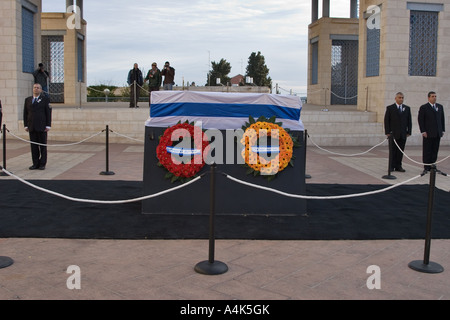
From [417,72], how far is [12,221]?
14234 mm

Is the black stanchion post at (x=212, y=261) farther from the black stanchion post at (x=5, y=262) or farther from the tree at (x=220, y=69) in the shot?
the tree at (x=220, y=69)

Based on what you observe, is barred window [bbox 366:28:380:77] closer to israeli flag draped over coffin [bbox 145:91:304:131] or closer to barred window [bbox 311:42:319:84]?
barred window [bbox 311:42:319:84]

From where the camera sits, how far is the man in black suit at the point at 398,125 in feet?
37.0

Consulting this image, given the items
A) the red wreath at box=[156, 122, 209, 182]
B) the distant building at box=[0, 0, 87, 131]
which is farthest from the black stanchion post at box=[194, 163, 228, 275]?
the distant building at box=[0, 0, 87, 131]

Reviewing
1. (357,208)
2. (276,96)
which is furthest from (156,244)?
(357,208)

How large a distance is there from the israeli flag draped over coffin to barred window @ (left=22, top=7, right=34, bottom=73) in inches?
472

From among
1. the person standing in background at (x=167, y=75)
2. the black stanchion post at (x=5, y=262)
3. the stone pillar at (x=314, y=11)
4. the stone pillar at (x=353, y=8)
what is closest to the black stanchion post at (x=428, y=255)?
the black stanchion post at (x=5, y=262)

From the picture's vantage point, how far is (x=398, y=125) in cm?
1130

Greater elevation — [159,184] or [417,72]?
[417,72]

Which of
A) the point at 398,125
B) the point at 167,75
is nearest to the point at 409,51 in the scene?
the point at 398,125

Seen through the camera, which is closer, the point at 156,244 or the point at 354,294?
the point at 354,294
